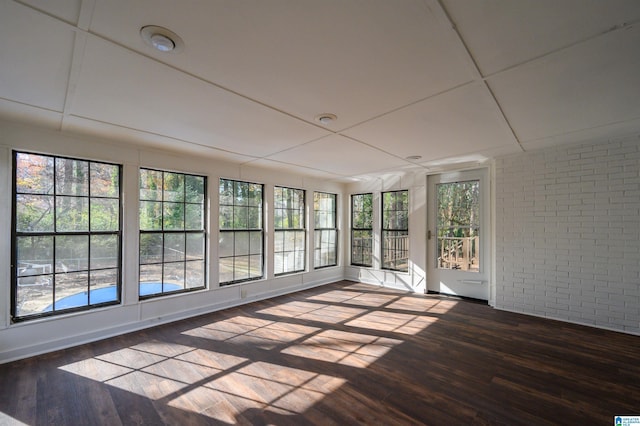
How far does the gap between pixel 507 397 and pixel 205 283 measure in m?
4.05

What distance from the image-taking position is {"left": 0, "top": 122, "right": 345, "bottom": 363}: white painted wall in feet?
9.25

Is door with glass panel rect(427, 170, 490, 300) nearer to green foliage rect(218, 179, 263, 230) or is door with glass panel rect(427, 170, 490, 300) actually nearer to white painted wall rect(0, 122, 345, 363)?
white painted wall rect(0, 122, 345, 363)

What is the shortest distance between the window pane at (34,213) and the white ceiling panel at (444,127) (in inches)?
138

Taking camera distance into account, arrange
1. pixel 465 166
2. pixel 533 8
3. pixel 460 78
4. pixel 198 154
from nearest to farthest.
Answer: pixel 533 8 < pixel 460 78 < pixel 198 154 < pixel 465 166

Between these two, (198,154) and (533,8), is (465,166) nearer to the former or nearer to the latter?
(533,8)

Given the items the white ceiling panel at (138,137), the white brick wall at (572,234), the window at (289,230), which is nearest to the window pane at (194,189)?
the white ceiling panel at (138,137)

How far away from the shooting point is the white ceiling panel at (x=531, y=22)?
1299 millimetres

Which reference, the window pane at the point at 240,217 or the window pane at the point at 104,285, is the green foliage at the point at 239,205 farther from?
the window pane at the point at 104,285

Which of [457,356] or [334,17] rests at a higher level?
[334,17]

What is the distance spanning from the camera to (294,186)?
5797 millimetres

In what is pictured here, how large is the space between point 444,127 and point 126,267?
429 cm

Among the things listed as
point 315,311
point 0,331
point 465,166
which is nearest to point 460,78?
point 465,166

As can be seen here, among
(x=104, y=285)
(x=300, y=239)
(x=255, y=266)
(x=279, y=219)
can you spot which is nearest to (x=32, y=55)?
(x=104, y=285)

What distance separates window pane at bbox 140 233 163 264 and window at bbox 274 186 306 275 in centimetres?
212
